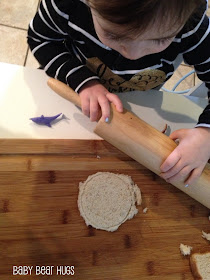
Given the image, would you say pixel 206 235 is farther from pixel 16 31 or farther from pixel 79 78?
pixel 16 31

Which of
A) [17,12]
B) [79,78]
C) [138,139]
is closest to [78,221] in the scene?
[138,139]

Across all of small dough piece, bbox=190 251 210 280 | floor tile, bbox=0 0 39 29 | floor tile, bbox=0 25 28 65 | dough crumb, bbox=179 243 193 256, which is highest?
dough crumb, bbox=179 243 193 256

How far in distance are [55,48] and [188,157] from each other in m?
0.41

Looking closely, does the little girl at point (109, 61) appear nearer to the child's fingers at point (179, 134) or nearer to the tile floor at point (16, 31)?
the child's fingers at point (179, 134)

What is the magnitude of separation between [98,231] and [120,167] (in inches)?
6.1

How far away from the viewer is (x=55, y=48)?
0.65 metres

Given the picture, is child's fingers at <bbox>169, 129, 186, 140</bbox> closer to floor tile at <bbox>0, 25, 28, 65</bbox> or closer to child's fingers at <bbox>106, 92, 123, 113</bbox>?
child's fingers at <bbox>106, 92, 123, 113</bbox>

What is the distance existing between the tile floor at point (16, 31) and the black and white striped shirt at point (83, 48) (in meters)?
0.80

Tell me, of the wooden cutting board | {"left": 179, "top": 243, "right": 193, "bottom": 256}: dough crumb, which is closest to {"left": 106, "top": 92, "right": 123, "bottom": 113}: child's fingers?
the wooden cutting board

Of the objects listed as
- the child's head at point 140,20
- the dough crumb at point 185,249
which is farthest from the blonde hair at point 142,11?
the dough crumb at point 185,249

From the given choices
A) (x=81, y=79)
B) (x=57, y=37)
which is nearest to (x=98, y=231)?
(x=81, y=79)

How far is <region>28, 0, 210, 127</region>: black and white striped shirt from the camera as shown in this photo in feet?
1.86

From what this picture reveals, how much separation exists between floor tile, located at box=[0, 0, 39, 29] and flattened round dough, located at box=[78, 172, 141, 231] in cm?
115

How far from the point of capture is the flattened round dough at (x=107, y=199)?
587 millimetres
